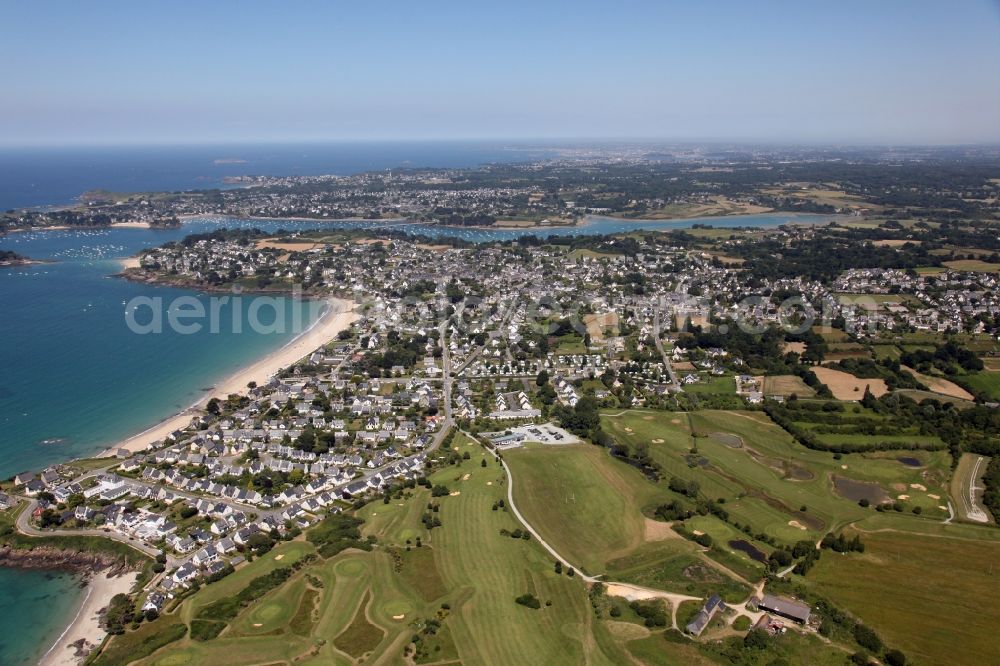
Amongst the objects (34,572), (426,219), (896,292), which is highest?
(426,219)

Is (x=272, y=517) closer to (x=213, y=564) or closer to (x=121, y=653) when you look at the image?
(x=213, y=564)

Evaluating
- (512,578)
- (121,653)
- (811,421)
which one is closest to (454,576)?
(512,578)

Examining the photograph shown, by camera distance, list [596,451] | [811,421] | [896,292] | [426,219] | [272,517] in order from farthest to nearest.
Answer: [426,219], [896,292], [811,421], [596,451], [272,517]

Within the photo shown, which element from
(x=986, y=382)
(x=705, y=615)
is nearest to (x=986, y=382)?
(x=986, y=382)

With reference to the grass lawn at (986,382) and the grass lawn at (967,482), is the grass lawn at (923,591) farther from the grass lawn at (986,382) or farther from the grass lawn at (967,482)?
the grass lawn at (986,382)

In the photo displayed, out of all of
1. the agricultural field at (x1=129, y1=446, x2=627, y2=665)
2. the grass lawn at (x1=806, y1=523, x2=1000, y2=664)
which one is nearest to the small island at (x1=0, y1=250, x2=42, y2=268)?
the agricultural field at (x1=129, y1=446, x2=627, y2=665)

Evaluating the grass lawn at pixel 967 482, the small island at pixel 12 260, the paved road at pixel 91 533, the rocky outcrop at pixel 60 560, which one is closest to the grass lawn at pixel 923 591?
the grass lawn at pixel 967 482

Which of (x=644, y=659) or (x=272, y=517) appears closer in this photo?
(x=644, y=659)
